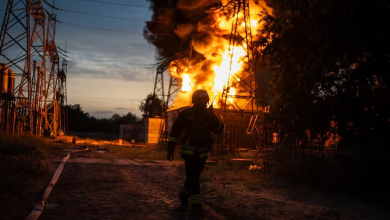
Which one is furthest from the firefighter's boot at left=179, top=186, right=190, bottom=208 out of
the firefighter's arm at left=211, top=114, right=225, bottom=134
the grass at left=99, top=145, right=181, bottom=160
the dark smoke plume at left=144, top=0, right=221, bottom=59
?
the dark smoke plume at left=144, top=0, right=221, bottom=59

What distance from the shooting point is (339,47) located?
6.96 meters

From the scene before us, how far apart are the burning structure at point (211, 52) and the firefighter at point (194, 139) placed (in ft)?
50.8

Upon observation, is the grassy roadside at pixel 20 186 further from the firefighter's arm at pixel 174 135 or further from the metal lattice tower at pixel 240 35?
the metal lattice tower at pixel 240 35

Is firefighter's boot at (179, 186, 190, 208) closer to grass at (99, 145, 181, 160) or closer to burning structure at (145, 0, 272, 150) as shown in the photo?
grass at (99, 145, 181, 160)

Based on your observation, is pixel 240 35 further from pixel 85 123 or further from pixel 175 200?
pixel 85 123

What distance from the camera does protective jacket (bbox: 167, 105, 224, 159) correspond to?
6398 millimetres

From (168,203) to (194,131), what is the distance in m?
1.44

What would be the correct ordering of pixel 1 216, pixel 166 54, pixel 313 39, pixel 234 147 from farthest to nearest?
pixel 166 54, pixel 234 147, pixel 313 39, pixel 1 216

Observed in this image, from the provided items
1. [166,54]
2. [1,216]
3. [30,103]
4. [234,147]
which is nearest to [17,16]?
[30,103]

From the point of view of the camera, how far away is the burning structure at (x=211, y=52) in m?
23.9

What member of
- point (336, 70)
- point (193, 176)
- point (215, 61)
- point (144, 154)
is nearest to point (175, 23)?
point (215, 61)

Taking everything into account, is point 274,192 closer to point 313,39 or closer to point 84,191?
point 313,39

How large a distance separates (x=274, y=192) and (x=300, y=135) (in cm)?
134

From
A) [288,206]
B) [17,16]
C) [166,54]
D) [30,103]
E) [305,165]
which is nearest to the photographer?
[288,206]
